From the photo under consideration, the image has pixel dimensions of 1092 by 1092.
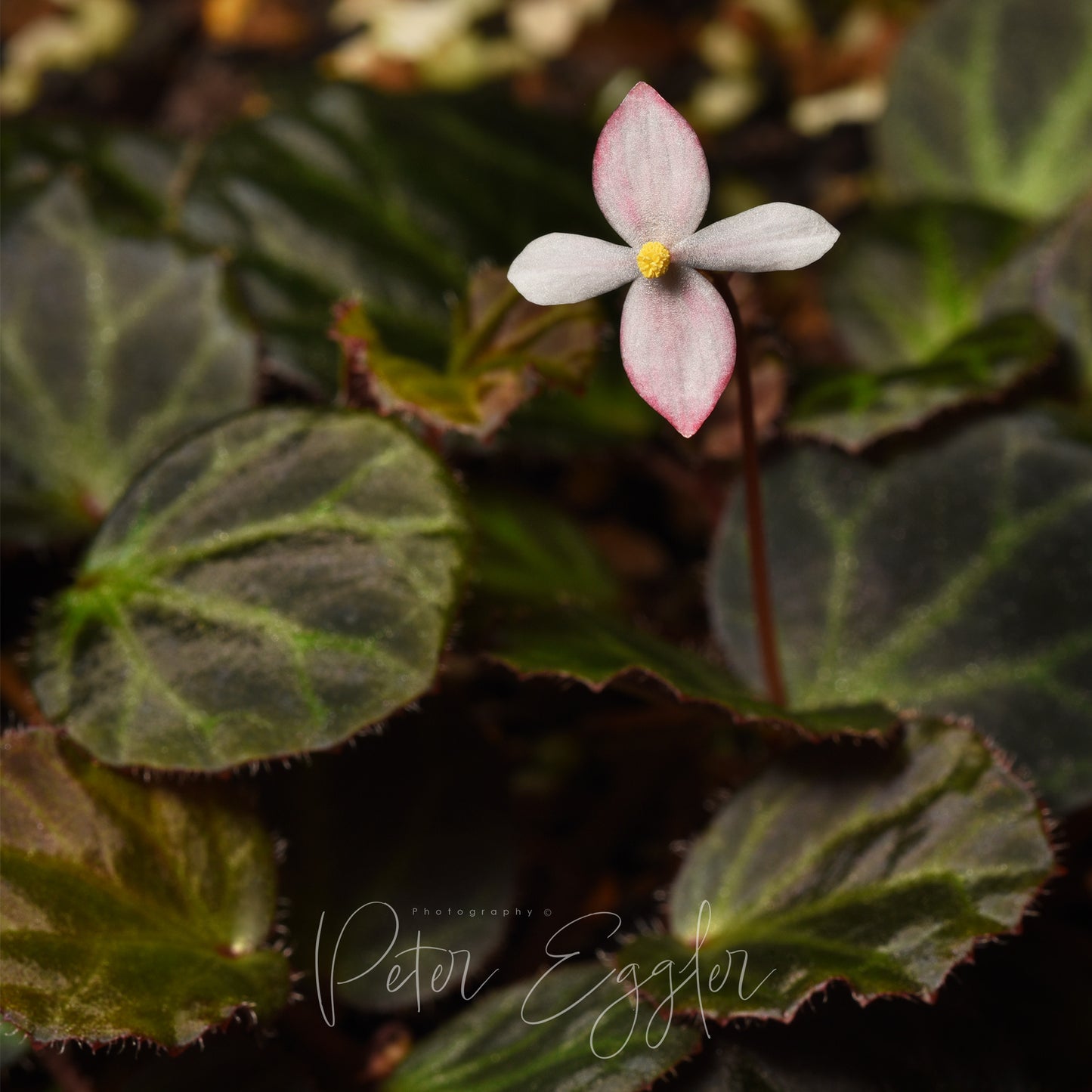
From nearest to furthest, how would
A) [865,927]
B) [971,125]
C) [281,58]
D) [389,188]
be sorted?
[865,927] → [389,188] → [971,125] → [281,58]

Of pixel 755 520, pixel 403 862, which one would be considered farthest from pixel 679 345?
pixel 403 862

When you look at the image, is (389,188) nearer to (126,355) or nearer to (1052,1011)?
(126,355)

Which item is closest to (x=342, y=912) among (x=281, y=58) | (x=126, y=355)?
(x=126, y=355)

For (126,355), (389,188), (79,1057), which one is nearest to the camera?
(79,1057)

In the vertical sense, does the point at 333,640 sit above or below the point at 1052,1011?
above

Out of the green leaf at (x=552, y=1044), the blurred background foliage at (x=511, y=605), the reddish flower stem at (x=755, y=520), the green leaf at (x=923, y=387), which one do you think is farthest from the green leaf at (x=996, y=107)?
the green leaf at (x=552, y=1044)

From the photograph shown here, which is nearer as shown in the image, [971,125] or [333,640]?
[333,640]
